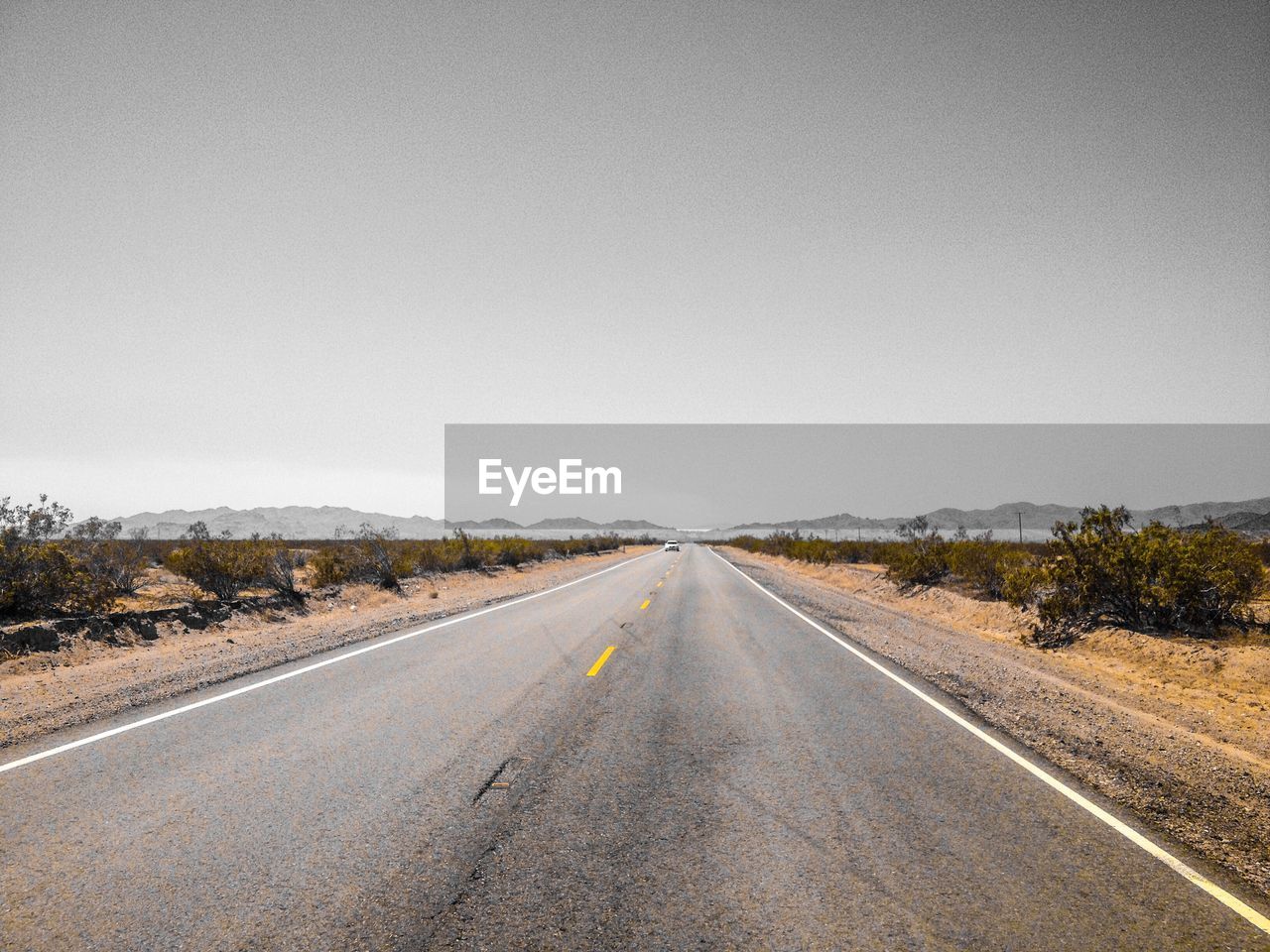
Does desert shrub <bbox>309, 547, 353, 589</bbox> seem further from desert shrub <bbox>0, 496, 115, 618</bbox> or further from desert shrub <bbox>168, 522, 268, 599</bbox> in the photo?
desert shrub <bbox>0, 496, 115, 618</bbox>

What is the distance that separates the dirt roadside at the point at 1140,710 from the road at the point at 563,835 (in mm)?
631

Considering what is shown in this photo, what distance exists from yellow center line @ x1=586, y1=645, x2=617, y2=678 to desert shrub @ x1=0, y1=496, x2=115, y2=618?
10.0 meters

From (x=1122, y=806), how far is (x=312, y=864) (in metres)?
5.29

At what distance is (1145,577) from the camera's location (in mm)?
12453

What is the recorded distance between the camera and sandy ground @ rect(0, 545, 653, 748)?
23.1 ft

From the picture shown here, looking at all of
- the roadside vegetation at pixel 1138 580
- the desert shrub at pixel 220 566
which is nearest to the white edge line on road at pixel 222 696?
the desert shrub at pixel 220 566

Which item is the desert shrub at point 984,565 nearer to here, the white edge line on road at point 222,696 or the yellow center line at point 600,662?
the yellow center line at point 600,662

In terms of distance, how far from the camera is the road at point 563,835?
307 centimetres

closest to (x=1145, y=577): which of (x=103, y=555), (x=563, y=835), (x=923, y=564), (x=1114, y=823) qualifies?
(x=1114, y=823)

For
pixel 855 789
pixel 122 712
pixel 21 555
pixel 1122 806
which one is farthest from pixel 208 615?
pixel 1122 806

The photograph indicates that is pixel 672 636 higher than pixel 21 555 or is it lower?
lower

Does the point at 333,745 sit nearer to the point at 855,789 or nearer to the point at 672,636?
the point at 855,789

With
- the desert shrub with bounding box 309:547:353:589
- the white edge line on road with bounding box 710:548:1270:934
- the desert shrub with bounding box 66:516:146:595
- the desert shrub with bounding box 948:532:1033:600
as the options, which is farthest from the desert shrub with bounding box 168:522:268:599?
the desert shrub with bounding box 948:532:1033:600

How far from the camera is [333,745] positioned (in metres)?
5.65
